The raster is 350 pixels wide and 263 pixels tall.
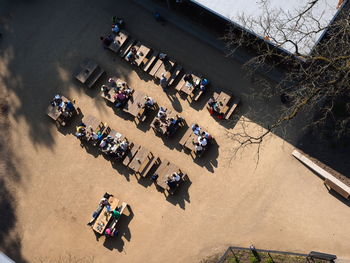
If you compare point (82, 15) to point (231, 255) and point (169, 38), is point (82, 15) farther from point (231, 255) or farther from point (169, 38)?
point (231, 255)

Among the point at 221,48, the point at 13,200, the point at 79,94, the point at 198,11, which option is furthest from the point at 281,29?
the point at 13,200

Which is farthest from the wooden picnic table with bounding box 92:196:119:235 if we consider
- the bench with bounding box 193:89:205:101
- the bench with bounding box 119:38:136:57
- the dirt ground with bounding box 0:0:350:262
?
the bench with bounding box 119:38:136:57

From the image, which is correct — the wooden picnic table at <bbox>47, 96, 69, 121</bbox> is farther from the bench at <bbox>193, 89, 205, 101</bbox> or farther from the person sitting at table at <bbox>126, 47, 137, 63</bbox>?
the bench at <bbox>193, 89, 205, 101</bbox>

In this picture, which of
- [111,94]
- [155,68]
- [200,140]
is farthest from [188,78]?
[111,94]

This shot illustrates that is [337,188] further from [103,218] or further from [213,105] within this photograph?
[103,218]

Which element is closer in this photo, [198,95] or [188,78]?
[198,95]
